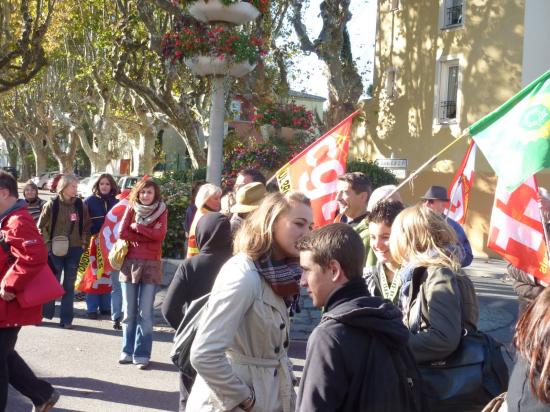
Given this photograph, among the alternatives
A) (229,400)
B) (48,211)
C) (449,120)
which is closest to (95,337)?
(48,211)

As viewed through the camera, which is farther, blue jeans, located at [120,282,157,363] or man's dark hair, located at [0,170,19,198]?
blue jeans, located at [120,282,157,363]

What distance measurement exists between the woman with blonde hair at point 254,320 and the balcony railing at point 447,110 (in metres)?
20.0

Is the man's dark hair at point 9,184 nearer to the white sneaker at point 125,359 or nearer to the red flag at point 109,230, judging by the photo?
the white sneaker at point 125,359

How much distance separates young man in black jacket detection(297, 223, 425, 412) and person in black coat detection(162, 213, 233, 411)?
1.93 m

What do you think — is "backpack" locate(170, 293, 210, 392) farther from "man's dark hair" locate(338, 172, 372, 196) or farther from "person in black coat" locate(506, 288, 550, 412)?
"man's dark hair" locate(338, 172, 372, 196)

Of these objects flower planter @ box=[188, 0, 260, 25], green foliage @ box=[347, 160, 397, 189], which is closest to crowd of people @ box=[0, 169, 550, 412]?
flower planter @ box=[188, 0, 260, 25]

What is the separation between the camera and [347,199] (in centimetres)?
523

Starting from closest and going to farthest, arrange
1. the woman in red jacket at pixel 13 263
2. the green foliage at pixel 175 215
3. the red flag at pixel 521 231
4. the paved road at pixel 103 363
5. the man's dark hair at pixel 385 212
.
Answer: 1. the man's dark hair at pixel 385 212
2. the woman in red jacket at pixel 13 263
3. the red flag at pixel 521 231
4. the paved road at pixel 103 363
5. the green foliage at pixel 175 215

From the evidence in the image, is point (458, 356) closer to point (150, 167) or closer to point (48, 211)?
point (48, 211)

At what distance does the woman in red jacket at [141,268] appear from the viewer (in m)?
6.97

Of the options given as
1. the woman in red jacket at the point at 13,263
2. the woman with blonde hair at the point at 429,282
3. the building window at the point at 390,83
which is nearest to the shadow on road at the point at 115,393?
the woman in red jacket at the point at 13,263

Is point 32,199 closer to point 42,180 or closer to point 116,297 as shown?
point 116,297

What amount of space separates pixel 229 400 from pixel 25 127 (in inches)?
2048

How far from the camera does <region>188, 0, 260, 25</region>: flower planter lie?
961 cm
